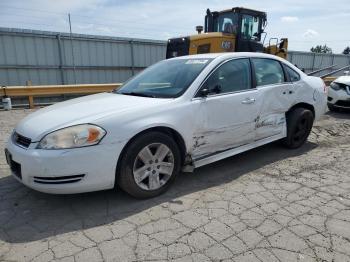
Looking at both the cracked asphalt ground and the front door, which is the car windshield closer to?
the front door

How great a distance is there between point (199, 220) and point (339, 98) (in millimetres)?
6740

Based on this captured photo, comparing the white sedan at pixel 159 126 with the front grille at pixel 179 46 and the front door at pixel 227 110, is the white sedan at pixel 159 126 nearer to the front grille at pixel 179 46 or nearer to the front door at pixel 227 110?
the front door at pixel 227 110

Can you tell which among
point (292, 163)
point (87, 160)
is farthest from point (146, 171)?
point (292, 163)

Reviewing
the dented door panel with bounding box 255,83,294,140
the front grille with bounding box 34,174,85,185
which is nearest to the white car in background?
the dented door panel with bounding box 255,83,294,140

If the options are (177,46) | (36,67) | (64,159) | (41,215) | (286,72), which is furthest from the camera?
(36,67)

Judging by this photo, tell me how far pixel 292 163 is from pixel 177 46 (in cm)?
721

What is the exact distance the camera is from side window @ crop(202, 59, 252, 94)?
3.83 meters

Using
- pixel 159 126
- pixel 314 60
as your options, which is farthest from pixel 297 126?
pixel 314 60

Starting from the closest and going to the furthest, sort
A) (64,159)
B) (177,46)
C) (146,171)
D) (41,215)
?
(64,159)
(41,215)
(146,171)
(177,46)

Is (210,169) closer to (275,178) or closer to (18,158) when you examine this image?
(275,178)

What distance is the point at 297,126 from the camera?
16.5 ft

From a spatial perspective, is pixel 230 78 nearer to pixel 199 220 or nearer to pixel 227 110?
pixel 227 110

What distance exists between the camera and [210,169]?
4.27 m

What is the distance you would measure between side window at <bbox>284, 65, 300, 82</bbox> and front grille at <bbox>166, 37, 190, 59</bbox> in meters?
5.66
